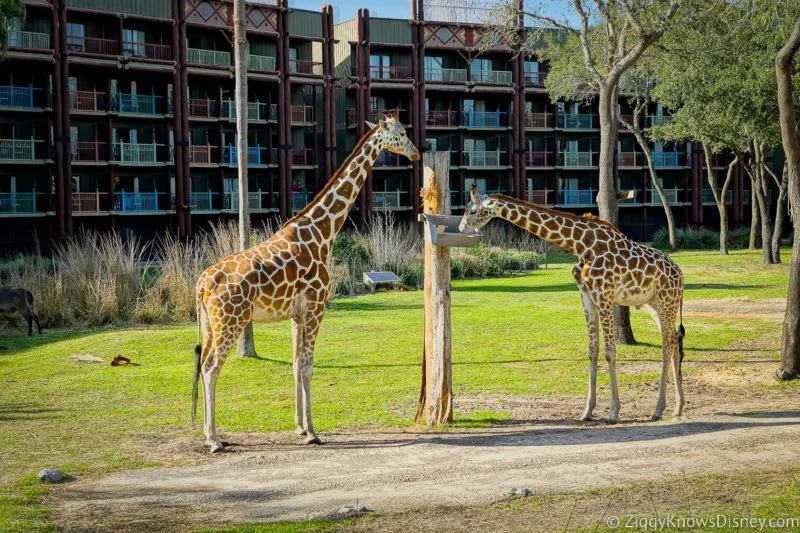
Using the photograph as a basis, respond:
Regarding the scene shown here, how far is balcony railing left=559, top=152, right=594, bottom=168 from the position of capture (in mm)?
63188

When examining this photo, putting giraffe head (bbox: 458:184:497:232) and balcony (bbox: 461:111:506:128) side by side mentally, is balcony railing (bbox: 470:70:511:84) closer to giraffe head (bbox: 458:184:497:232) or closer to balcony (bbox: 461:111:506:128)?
balcony (bbox: 461:111:506:128)

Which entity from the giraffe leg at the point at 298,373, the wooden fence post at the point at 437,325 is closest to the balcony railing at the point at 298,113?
the wooden fence post at the point at 437,325

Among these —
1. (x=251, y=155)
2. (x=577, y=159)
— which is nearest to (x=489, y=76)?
(x=577, y=159)

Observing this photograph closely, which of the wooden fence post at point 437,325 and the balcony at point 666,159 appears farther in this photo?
the balcony at point 666,159

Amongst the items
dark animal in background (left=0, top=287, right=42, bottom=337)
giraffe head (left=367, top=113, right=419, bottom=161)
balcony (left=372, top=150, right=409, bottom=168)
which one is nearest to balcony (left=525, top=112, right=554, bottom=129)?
balcony (left=372, top=150, right=409, bottom=168)

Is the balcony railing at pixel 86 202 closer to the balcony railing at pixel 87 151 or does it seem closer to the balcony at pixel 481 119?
the balcony railing at pixel 87 151

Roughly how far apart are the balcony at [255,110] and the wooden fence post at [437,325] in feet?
136

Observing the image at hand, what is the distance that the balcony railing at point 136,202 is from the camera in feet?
154

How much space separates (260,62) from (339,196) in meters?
42.5

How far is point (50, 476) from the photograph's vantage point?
8.77m

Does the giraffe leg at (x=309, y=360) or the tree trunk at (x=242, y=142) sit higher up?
the tree trunk at (x=242, y=142)

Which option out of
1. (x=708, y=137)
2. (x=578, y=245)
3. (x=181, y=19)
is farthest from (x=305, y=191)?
(x=578, y=245)

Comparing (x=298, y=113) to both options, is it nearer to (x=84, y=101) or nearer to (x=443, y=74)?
(x=443, y=74)

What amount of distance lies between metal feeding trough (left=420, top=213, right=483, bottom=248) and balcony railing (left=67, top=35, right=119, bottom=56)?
3920cm
